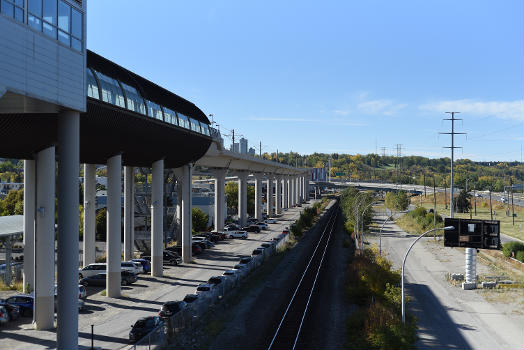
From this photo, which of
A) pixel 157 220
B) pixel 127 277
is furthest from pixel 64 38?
pixel 157 220

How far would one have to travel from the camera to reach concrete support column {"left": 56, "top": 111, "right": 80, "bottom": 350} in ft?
65.4

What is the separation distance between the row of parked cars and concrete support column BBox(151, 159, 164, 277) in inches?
253

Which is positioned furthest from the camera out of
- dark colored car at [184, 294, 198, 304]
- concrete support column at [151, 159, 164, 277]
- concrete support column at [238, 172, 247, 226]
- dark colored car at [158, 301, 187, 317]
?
concrete support column at [238, 172, 247, 226]

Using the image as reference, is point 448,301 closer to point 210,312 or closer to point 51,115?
point 210,312

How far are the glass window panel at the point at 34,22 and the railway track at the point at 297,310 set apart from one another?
56.2 feet

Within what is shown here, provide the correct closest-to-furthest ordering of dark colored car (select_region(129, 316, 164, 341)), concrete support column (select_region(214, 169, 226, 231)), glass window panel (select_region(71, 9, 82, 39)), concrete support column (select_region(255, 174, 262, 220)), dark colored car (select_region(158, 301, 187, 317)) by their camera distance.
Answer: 1. glass window panel (select_region(71, 9, 82, 39))
2. dark colored car (select_region(129, 316, 164, 341))
3. dark colored car (select_region(158, 301, 187, 317))
4. concrete support column (select_region(214, 169, 226, 231))
5. concrete support column (select_region(255, 174, 262, 220))

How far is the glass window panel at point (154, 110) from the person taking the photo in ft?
113

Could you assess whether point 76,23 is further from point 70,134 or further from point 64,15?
point 70,134

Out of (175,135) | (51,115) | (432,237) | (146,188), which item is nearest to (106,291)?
(175,135)

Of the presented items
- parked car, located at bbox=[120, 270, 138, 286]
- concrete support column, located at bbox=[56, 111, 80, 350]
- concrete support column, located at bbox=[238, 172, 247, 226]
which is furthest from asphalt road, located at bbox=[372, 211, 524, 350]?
concrete support column, located at bbox=[238, 172, 247, 226]

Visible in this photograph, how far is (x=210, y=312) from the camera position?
29359mm

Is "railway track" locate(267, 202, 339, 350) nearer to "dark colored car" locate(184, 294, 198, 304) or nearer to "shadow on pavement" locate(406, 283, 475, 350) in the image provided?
"dark colored car" locate(184, 294, 198, 304)

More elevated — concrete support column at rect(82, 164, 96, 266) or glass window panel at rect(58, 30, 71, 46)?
glass window panel at rect(58, 30, 71, 46)

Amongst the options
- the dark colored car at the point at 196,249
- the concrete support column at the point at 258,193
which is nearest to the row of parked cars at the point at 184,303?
the dark colored car at the point at 196,249
